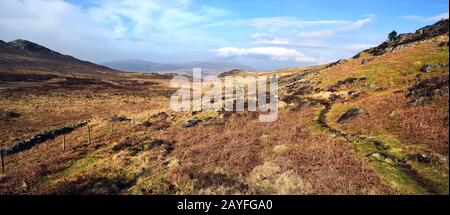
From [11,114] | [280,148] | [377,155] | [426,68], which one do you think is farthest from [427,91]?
[11,114]

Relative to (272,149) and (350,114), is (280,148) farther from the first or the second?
(350,114)

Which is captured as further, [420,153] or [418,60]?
[418,60]

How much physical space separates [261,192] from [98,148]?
56.7 feet

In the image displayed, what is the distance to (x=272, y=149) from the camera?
23.1m

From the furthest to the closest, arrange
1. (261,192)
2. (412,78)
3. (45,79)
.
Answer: (45,79), (412,78), (261,192)

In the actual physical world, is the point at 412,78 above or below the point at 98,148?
above

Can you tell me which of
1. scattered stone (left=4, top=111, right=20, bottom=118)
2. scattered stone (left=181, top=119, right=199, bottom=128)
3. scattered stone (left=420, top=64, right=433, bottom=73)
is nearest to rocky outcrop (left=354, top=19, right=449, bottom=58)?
scattered stone (left=420, top=64, right=433, bottom=73)

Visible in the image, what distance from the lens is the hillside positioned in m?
17.5

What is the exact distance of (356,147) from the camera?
70.4ft

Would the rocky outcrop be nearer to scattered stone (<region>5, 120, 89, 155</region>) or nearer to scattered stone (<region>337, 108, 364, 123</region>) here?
scattered stone (<region>337, 108, 364, 123</region>)

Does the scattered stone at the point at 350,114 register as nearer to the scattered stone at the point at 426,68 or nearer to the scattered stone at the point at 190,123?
the scattered stone at the point at 190,123

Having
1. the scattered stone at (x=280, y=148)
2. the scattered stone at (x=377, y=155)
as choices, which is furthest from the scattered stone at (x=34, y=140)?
the scattered stone at (x=377, y=155)
